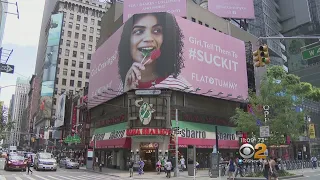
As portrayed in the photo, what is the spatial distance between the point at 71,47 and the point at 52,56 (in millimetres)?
7418

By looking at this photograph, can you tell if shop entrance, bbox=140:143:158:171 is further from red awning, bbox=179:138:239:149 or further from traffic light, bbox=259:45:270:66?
traffic light, bbox=259:45:270:66

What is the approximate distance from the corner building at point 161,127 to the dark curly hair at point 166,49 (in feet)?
9.44

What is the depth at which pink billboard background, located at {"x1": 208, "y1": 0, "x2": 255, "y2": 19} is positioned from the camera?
198ft

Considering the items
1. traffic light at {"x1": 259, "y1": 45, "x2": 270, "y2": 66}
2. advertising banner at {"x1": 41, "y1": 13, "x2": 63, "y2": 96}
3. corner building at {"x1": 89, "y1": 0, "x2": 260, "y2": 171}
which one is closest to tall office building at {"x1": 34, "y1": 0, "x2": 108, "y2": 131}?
advertising banner at {"x1": 41, "y1": 13, "x2": 63, "y2": 96}

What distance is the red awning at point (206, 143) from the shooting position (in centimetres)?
3791

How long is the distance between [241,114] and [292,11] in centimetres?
8953

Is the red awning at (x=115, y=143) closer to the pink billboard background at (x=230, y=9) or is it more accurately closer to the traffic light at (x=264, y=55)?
the traffic light at (x=264, y=55)

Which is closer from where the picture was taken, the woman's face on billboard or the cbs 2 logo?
the cbs 2 logo

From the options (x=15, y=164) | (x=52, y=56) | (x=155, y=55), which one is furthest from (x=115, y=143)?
(x=52, y=56)

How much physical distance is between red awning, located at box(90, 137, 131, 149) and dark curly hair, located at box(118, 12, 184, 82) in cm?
800

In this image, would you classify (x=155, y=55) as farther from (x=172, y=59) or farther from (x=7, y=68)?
(x=7, y=68)

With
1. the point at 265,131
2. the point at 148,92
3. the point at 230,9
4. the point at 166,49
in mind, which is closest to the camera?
the point at 265,131

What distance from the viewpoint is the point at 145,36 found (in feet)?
133

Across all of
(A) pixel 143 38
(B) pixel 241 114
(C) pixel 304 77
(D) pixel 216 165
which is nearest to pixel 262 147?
(D) pixel 216 165
